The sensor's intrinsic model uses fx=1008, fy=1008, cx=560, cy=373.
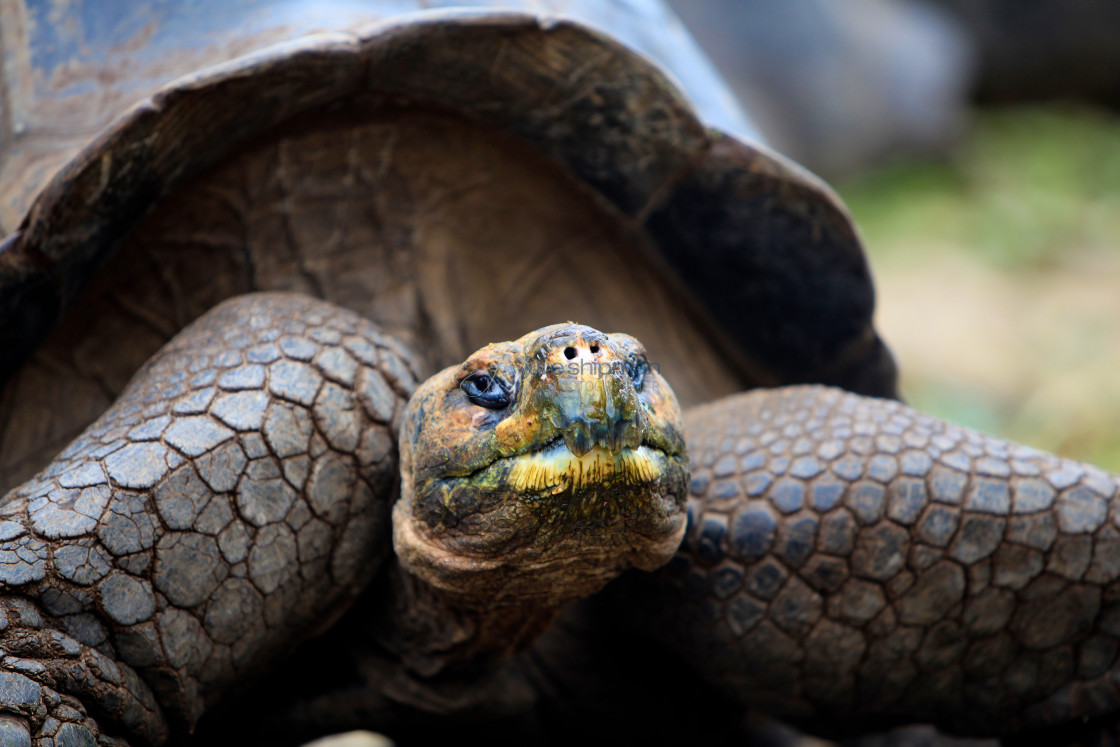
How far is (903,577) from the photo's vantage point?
206 centimetres

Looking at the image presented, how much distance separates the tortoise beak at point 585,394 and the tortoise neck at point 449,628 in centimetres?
54

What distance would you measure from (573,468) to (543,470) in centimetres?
5

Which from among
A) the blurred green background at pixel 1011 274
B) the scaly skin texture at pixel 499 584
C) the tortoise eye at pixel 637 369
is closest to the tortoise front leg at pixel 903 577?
the scaly skin texture at pixel 499 584

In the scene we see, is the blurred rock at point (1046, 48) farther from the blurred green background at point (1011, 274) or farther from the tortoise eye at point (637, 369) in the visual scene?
the tortoise eye at point (637, 369)

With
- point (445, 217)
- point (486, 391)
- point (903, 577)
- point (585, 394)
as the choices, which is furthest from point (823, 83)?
point (585, 394)

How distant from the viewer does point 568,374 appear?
4.91 feet

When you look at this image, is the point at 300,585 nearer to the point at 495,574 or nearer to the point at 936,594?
the point at 495,574

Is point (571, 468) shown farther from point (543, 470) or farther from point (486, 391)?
point (486, 391)

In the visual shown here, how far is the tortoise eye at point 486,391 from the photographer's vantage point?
163cm

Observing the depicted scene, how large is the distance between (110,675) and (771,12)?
918 centimetres

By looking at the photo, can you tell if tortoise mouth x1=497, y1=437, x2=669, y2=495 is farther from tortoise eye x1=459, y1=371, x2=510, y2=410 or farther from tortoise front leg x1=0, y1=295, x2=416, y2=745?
tortoise front leg x1=0, y1=295, x2=416, y2=745

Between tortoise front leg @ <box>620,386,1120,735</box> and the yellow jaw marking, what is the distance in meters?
0.59

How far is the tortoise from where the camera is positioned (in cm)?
168

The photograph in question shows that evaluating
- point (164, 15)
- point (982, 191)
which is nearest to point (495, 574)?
point (164, 15)
